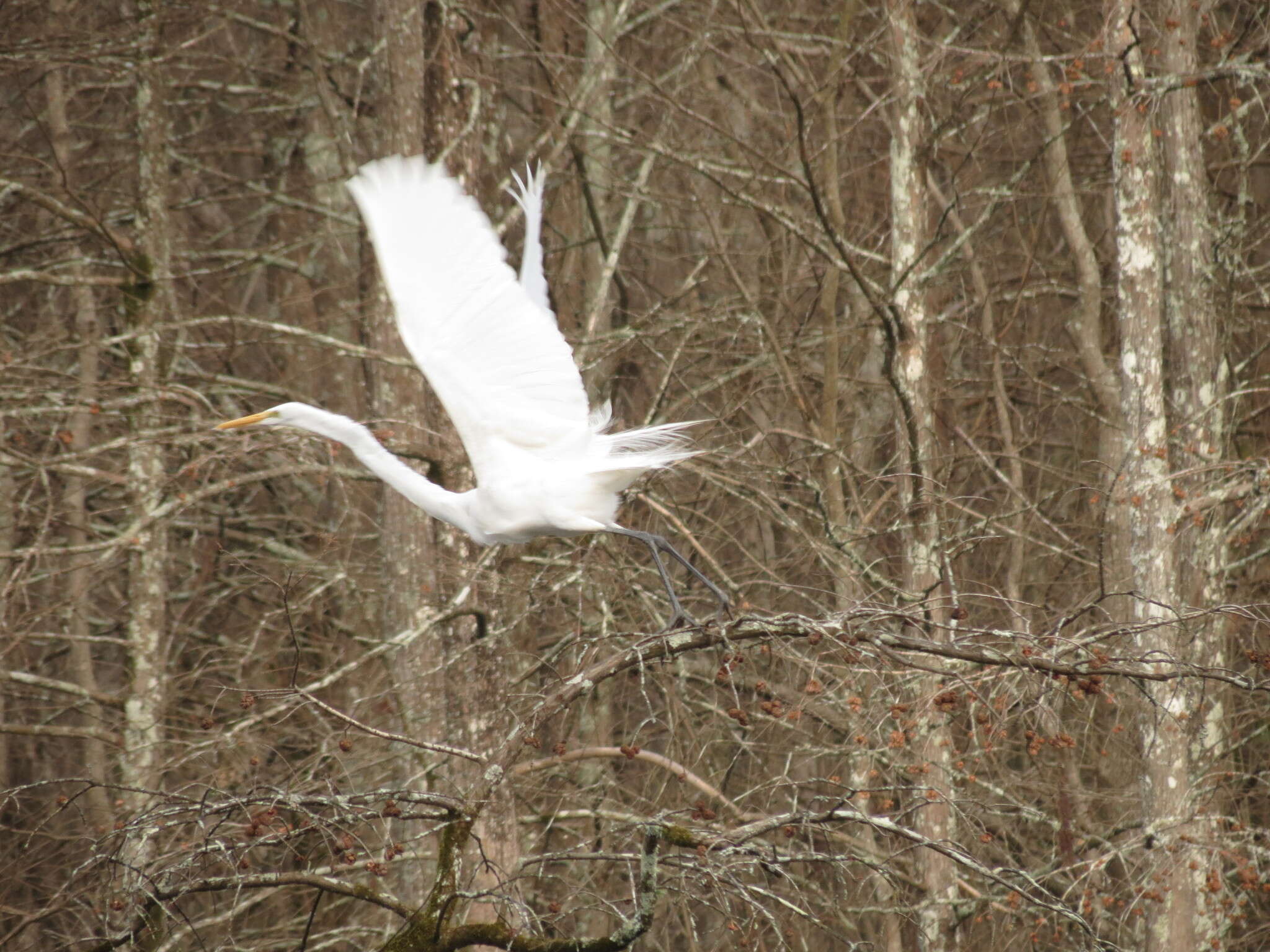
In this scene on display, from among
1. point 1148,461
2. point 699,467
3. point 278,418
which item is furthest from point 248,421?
point 1148,461

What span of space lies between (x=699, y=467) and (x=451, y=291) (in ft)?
6.82

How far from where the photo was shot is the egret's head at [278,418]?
507cm

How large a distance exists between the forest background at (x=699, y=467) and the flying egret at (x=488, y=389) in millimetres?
656

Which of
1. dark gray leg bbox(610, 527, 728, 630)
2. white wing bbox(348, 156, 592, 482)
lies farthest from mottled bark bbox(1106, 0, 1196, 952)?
white wing bbox(348, 156, 592, 482)

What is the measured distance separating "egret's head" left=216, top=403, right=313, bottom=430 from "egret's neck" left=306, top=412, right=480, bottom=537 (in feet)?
0.18

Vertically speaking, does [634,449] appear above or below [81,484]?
below

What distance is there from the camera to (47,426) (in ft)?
24.0

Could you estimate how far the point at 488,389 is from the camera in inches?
186

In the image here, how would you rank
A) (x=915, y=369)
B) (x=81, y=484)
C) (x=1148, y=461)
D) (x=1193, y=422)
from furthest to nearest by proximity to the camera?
(x=81, y=484) < (x=915, y=369) < (x=1148, y=461) < (x=1193, y=422)

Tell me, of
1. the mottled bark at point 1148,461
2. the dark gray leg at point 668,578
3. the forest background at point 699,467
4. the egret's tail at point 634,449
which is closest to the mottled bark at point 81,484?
the forest background at point 699,467

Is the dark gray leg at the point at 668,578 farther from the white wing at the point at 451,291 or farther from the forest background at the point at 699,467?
the white wing at the point at 451,291

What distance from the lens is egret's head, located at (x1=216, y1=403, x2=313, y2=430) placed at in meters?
5.07

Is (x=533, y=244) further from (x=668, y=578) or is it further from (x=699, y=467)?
(x=699, y=467)

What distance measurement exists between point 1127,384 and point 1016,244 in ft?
12.9
